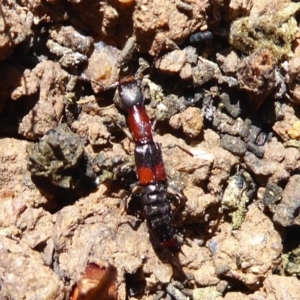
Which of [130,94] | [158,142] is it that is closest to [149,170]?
[158,142]

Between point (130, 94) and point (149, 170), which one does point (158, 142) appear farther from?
point (130, 94)

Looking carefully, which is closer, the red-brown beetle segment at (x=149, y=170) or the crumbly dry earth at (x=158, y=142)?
the crumbly dry earth at (x=158, y=142)

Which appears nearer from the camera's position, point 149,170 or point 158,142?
point 149,170

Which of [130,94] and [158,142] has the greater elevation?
[130,94]

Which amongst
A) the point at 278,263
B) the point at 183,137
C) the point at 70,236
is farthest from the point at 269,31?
the point at 70,236

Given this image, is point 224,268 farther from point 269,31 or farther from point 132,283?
point 269,31
